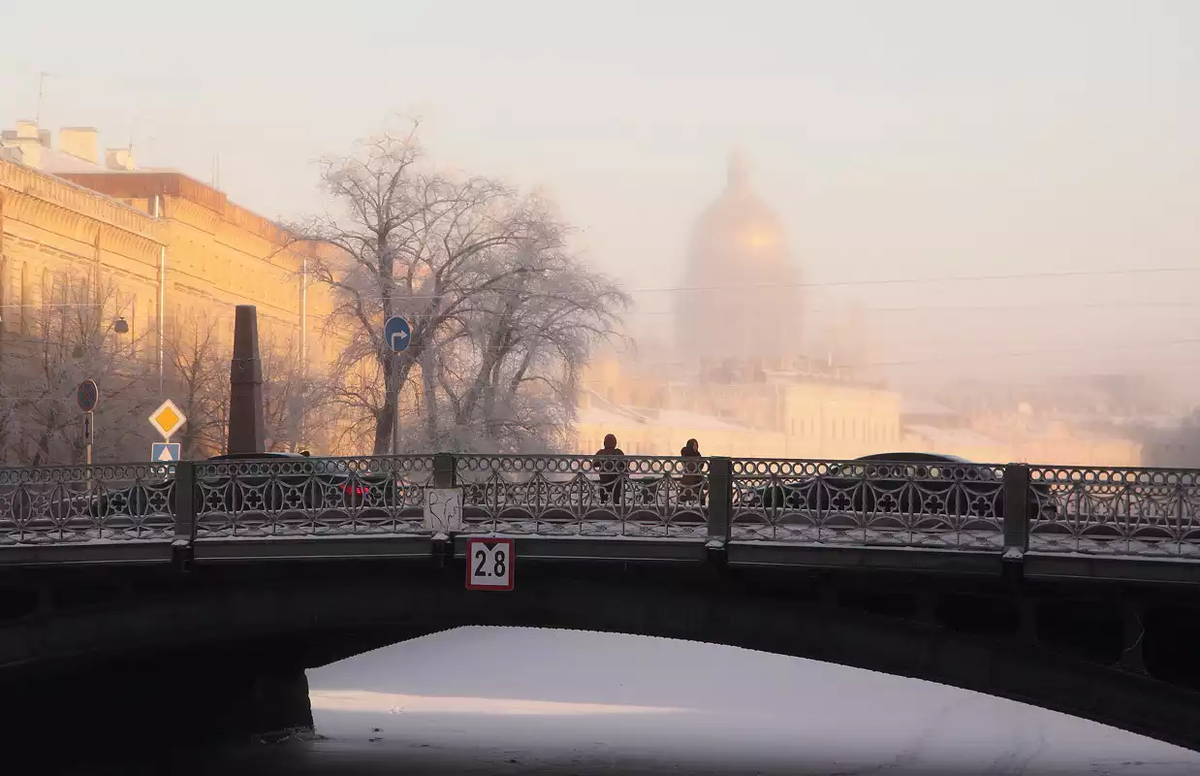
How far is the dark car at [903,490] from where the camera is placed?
766 inches

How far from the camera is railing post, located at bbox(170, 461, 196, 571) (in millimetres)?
22031

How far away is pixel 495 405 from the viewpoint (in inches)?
1923

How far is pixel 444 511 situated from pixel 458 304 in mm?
27868

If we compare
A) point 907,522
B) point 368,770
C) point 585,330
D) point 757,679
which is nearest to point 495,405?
point 585,330

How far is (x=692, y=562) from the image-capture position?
67.1ft

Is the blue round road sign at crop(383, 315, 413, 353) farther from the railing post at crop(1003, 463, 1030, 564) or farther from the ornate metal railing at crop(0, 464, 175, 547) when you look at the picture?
the railing post at crop(1003, 463, 1030, 564)

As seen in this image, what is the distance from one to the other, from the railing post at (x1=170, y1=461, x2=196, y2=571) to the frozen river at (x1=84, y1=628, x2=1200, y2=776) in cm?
913

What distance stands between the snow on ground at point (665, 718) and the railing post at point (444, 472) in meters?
9.44

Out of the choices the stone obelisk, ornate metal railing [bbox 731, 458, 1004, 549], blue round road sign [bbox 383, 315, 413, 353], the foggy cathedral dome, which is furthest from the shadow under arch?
the foggy cathedral dome

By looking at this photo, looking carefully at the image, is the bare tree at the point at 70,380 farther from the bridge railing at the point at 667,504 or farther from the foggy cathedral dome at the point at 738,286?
the foggy cathedral dome at the point at 738,286

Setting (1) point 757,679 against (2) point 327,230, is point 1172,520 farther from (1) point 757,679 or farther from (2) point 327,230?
(2) point 327,230

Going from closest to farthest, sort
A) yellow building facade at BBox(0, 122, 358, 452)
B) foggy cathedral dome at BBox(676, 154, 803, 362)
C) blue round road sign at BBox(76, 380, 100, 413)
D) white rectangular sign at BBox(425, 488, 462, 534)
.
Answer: white rectangular sign at BBox(425, 488, 462, 534)
blue round road sign at BBox(76, 380, 100, 413)
yellow building facade at BBox(0, 122, 358, 452)
foggy cathedral dome at BBox(676, 154, 803, 362)

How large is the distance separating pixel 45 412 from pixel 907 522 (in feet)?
139

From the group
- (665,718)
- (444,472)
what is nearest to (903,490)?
(444,472)
